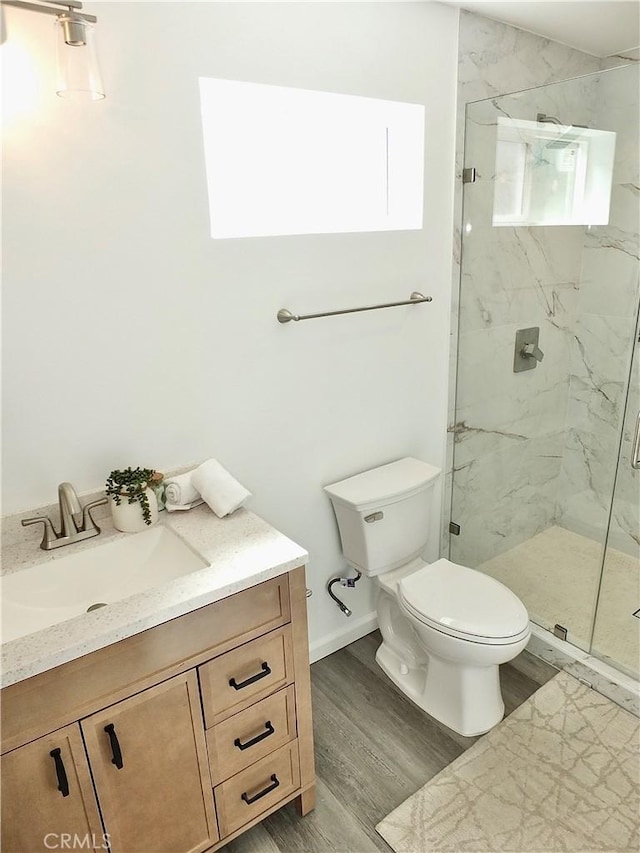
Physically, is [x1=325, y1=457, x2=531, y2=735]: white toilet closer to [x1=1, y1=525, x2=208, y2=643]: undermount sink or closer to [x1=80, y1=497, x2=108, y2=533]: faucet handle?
[x1=1, y1=525, x2=208, y2=643]: undermount sink

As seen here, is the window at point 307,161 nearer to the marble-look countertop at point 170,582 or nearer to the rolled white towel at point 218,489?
the rolled white towel at point 218,489

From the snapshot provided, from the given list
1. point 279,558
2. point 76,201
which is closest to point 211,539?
point 279,558

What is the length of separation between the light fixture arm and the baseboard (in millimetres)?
2100

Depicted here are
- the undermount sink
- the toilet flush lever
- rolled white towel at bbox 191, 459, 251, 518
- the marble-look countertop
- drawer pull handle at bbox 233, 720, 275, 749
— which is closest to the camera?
the marble-look countertop

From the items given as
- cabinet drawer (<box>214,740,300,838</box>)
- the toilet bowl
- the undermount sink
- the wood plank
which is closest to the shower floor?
the toilet bowl

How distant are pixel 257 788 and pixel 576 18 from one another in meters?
2.76

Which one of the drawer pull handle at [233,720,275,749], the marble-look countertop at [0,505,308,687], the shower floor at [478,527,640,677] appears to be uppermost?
the marble-look countertop at [0,505,308,687]

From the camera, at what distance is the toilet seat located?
6.01 ft

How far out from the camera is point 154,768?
52.7 inches

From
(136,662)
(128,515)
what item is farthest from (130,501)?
(136,662)

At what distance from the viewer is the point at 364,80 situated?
1893mm

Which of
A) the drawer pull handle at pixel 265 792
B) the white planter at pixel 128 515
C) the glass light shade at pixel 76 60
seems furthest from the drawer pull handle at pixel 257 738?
the glass light shade at pixel 76 60

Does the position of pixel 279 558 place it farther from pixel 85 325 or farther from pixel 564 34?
pixel 564 34

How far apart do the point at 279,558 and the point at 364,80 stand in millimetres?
1545
